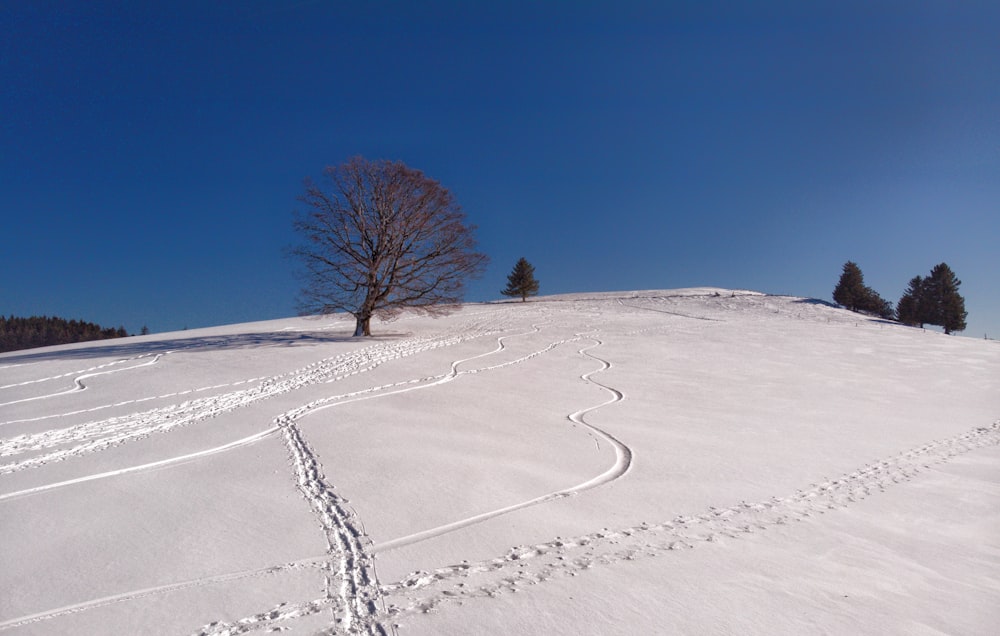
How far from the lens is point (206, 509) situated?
219 inches

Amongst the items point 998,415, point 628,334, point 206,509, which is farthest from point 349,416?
point 628,334

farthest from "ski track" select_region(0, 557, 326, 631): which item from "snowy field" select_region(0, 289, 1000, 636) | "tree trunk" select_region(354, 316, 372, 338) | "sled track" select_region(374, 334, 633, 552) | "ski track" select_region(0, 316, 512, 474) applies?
"tree trunk" select_region(354, 316, 372, 338)

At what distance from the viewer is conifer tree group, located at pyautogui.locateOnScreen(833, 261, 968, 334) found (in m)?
43.0

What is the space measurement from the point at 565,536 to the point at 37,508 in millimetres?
5688

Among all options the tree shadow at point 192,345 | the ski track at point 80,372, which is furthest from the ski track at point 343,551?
the tree shadow at point 192,345

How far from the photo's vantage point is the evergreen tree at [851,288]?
47312mm

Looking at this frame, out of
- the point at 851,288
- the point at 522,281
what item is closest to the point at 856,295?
the point at 851,288

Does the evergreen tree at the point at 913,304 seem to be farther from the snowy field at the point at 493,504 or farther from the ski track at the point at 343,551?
the ski track at the point at 343,551

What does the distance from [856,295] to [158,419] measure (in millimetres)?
53965

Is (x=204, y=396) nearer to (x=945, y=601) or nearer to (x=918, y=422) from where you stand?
(x=945, y=601)

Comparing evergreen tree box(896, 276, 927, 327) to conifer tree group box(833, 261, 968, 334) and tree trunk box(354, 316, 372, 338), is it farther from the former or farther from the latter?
tree trunk box(354, 316, 372, 338)

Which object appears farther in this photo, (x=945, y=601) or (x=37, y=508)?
(x=37, y=508)

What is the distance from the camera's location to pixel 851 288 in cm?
4744

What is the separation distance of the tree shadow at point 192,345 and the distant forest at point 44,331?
89.3 ft
